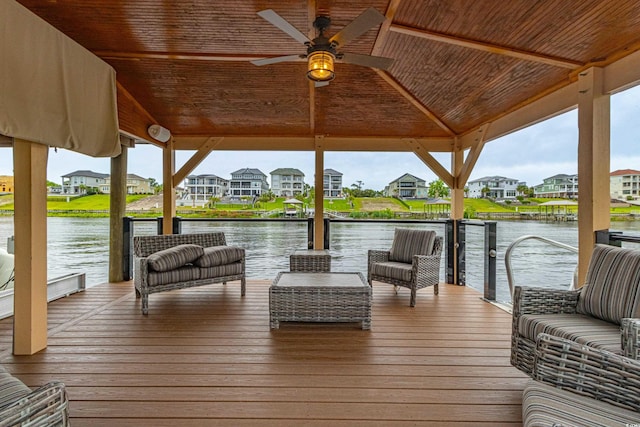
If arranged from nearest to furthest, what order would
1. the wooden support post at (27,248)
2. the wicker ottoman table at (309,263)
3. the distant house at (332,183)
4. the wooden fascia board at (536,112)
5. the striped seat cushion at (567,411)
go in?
1. the striped seat cushion at (567,411)
2. the wooden support post at (27,248)
3. the wooden fascia board at (536,112)
4. the wicker ottoman table at (309,263)
5. the distant house at (332,183)

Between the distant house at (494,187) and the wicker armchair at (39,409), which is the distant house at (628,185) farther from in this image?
the wicker armchair at (39,409)

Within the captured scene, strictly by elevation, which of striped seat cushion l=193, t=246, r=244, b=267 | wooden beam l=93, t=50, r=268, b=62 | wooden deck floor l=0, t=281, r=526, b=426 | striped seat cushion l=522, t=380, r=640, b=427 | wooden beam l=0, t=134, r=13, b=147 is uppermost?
wooden beam l=93, t=50, r=268, b=62

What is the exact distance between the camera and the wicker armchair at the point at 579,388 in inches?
50.7

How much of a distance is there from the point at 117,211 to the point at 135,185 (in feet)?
2.18

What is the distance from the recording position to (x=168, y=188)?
6.04 metres

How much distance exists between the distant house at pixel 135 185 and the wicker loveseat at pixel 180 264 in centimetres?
189

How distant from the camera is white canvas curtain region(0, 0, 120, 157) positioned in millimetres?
2446

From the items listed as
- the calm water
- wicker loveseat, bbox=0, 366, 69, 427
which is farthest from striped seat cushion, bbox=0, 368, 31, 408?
the calm water

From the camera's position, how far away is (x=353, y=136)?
6105mm

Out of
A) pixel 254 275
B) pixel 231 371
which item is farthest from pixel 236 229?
pixel 231 371

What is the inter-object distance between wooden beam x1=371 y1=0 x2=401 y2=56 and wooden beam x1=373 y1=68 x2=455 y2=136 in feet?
2.07

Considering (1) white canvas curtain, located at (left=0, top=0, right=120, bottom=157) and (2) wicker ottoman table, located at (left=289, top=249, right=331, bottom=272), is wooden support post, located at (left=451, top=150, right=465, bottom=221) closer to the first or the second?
(2) wicker ottoman table, located at (left=289, top=249, right=331, bottom=272)

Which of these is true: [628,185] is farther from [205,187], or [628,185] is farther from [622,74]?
[205,187]

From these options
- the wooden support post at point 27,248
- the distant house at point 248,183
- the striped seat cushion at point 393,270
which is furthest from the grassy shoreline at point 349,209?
the wooden support post at point 27,248
